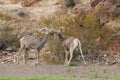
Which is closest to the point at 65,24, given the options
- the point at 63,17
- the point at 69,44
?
the point at 63,17

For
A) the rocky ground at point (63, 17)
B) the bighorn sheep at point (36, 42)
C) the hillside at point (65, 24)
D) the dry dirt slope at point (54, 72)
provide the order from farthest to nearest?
the rocky ground at point (63, 17) < the hillside at point (65, 24) < the bighorn sheep at point (36, 42) < the dry dirt slope at point (54, 72)

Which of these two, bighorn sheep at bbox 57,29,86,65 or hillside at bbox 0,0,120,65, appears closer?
bighorn sheep at bbox 57,29,86,65

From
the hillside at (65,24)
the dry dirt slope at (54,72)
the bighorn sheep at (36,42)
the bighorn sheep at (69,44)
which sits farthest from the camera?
the hillside at (65,24)

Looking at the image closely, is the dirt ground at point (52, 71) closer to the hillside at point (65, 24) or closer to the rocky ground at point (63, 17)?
the rocky ground at point (63, 17)

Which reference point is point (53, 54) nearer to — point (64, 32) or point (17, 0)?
point (64, 32)

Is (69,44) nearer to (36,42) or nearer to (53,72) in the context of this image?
(36,42)

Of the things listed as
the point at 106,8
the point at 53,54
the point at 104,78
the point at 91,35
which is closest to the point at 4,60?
the point at 53,54

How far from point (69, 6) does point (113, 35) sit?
473cm

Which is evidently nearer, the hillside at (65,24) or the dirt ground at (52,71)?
the dirt ground at (52,71)

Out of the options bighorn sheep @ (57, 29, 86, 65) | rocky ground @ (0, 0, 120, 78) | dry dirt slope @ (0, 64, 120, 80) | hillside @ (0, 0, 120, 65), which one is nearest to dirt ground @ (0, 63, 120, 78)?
dry dirt slope @ (0, 64, 120, 80)

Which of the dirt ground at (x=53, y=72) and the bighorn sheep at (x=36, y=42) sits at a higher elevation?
the bighorn sheep at (x=36, y=42)

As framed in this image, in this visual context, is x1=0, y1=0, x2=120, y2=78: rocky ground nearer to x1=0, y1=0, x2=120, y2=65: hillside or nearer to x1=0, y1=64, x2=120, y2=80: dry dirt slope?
x1=0, y1=0, x2=120, y2=65: hillside

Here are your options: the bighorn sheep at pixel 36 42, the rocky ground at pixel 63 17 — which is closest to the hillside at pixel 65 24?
the rocky ground at pixel 63 17

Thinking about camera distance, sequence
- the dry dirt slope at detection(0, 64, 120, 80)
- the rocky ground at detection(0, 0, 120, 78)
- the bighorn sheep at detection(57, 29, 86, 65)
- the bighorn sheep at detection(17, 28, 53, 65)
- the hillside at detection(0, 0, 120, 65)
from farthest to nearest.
A: the rocky ground at detection(0, 0, 120, 78) → the hillside at detection(0, 0, 120, 65) → the bighorn sheep at detection(17, 28, 53, 65) → the bighorn sheep at detection(57, 29, 86, 65) → the dry dirt slope at detection(0, 64, 120, 80)
